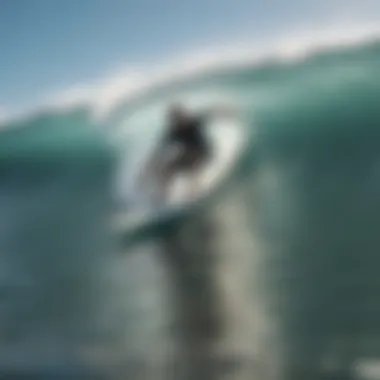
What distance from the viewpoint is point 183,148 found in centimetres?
162

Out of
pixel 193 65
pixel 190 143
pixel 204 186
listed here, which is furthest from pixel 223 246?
pixel 193 65

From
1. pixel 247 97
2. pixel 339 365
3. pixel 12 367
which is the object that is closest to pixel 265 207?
pixel 247 97

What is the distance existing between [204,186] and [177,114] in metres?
0.18

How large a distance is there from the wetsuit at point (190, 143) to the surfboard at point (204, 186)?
2 centimetres

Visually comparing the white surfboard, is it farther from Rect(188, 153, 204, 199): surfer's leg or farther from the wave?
the wave

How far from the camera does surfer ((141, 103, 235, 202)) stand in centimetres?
161

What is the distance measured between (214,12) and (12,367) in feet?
3.21

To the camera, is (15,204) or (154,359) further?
(15,204)

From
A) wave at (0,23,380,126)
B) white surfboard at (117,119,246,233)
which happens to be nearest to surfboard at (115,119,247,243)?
white surfboard at (117,119,246,233)

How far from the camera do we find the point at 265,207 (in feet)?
5.21

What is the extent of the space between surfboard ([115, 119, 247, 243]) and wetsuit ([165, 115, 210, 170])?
20 mm

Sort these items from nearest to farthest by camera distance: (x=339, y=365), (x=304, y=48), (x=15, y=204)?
(x=339, y=365), (x=304, y=48), (x=15, y=204)

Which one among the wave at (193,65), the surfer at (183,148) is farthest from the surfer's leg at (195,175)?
the wave at (193,65)

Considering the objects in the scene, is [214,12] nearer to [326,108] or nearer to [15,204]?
[326,108]
